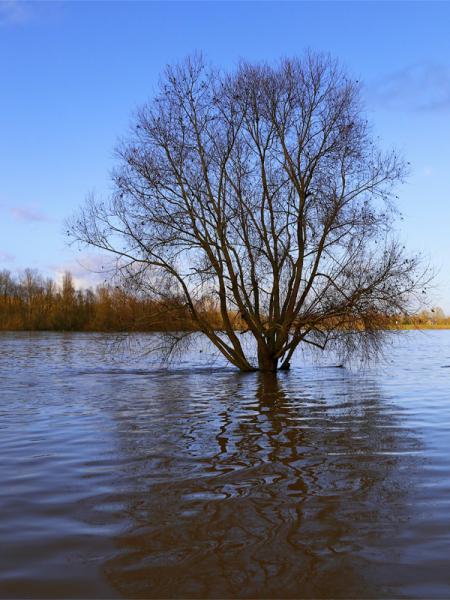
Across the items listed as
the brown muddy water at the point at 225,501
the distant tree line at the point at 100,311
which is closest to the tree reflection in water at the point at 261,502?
the brown muddy water at the point at 225,501

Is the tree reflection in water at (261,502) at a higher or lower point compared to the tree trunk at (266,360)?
lower

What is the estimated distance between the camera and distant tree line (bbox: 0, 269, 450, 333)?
21.0 metres

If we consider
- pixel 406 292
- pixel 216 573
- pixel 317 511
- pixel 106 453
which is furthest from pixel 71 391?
pixel 216 573

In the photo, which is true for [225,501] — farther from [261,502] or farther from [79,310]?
[79,310]

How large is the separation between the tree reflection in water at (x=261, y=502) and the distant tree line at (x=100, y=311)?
28.7 ft

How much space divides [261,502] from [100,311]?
28.3m

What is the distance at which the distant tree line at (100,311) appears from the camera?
20984 millimetres

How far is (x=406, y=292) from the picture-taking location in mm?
18875

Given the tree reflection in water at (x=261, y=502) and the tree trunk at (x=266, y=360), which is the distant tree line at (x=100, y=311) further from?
the tree reflection in water at (x=261, y=502)

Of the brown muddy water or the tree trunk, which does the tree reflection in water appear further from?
the tree trunk

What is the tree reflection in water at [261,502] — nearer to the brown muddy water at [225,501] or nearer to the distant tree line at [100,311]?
the brown muddy water at [225,501]

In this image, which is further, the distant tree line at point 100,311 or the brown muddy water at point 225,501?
the distant tree line at point 100,311

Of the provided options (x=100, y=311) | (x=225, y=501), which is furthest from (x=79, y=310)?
(x=225, y=501)

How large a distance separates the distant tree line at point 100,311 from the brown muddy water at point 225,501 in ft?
25.5
